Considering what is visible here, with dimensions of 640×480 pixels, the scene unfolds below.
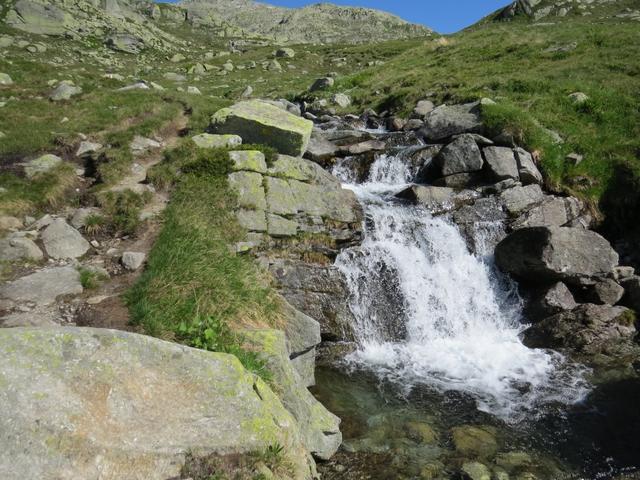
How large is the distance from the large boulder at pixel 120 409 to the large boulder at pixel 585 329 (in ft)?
36.4

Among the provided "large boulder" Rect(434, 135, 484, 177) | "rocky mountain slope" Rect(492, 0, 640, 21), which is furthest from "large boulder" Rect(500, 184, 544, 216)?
"rocky mountain slope" Rect(492, 0, 640, 21)

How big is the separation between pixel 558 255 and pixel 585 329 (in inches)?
108

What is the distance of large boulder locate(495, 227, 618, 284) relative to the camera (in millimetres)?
15609

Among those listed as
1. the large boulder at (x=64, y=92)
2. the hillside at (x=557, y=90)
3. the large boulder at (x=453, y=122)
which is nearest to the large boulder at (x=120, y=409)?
the hillside at (x=557, y=90)

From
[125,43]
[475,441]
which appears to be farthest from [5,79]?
[125,43]

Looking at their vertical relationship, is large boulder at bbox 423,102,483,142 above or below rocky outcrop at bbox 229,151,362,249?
→ above

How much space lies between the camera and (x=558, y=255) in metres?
15.6

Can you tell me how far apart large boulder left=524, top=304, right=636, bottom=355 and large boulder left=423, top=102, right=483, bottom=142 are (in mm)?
11300

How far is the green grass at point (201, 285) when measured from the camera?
826 centimetres

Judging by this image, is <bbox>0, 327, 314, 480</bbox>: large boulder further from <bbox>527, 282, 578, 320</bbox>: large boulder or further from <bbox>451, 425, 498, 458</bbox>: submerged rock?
<bbox>527, 282, 578, 320</bbox>: large boulder

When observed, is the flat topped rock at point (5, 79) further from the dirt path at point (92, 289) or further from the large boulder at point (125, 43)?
the large boulder at point (125, 43)

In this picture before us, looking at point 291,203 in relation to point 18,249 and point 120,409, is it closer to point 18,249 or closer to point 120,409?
point 18,249

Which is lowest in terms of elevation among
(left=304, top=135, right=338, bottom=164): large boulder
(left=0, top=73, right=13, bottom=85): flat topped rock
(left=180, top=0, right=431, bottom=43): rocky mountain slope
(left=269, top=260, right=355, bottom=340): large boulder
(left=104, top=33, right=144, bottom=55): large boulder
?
(left=269, top=260, right=355, bottom=340): large boulder

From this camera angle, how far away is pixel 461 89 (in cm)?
2962
